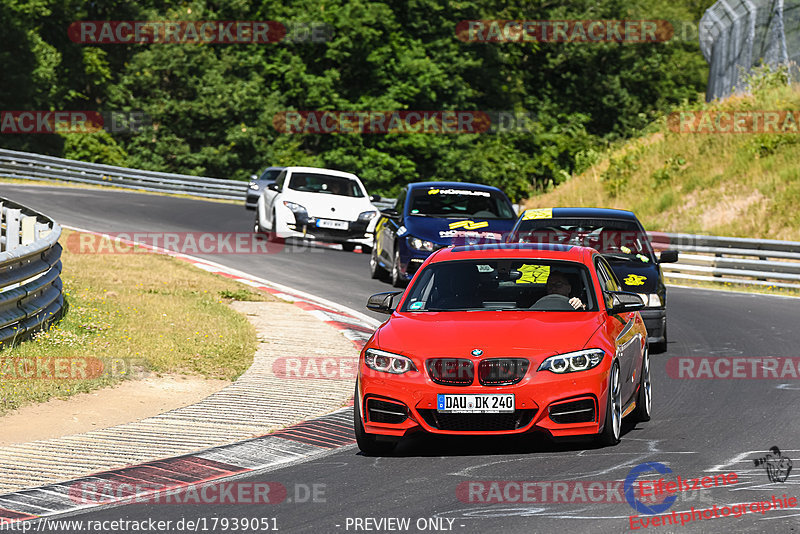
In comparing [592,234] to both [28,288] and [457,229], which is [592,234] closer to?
[457,229]

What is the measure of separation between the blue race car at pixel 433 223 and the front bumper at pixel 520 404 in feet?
32.3

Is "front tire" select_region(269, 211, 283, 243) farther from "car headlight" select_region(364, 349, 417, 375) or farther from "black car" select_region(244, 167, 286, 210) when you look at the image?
"car headlight" select_region(364, 349, 417, 375)

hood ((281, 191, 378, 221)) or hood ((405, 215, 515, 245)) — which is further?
hood ((281, 191, 378, 221))

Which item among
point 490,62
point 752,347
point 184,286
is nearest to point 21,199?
point 184,286

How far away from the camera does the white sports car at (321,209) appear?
24359mm

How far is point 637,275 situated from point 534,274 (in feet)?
14.5

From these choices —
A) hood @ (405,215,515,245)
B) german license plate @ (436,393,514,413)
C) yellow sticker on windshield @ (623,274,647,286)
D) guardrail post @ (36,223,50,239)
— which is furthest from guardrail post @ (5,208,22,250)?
german license plate @ (436,393,514,413)

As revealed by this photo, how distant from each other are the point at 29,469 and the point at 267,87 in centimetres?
5218

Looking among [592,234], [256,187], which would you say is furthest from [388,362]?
[256,187]

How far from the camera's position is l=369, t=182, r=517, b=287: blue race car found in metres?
18.3

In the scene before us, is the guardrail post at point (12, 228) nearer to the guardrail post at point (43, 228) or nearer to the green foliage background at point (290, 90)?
the guardrail post at point (43, 228)

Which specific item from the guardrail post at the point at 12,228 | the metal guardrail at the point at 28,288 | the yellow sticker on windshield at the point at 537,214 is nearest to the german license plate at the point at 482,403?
the metal guardrail at the point at 28,288

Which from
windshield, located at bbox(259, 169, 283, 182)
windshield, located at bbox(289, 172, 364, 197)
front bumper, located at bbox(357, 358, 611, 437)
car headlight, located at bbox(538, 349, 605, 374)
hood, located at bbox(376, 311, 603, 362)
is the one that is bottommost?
front bumper, located at bbox(357, 358, 611, 437)

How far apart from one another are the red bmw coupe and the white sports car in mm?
15004
